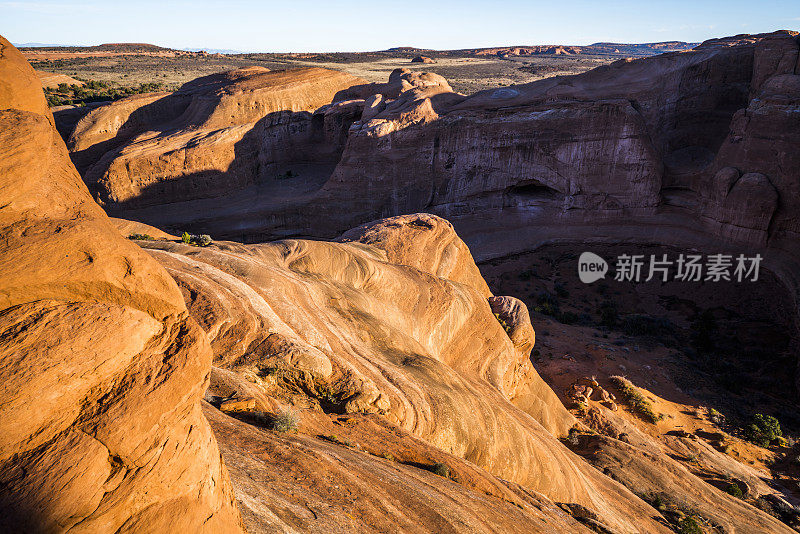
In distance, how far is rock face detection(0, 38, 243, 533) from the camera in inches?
145

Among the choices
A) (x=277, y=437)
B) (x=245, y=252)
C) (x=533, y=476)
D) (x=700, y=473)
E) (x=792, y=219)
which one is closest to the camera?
(x=277, y=437)

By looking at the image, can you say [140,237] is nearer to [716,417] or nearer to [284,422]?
[284,422]

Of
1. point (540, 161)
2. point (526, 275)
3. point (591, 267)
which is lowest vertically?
point (526, 275)

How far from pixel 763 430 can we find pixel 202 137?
31.7m

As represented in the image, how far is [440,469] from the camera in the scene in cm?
780

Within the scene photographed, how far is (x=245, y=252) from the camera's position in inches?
496

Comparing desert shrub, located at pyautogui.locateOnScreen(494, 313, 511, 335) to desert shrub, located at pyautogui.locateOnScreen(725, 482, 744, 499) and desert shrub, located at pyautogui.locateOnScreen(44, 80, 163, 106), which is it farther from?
desert shrub, located at pyautogui.locateOnScreen(44, 80, 163, 106)

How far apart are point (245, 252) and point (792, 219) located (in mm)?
27495

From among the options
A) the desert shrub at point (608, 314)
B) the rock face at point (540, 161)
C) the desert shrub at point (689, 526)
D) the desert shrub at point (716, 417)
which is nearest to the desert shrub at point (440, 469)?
the desert shrub at point (689, 526)

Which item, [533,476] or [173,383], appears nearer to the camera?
[173,383]

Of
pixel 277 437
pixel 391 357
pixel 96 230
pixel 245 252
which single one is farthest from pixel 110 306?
pixel 245 252

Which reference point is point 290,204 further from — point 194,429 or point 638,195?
point 194,429

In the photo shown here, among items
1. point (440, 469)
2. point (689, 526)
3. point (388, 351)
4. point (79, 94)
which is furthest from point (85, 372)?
point (79, 94)

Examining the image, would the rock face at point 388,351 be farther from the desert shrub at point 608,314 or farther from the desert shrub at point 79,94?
the desert shrub at point 79,94
